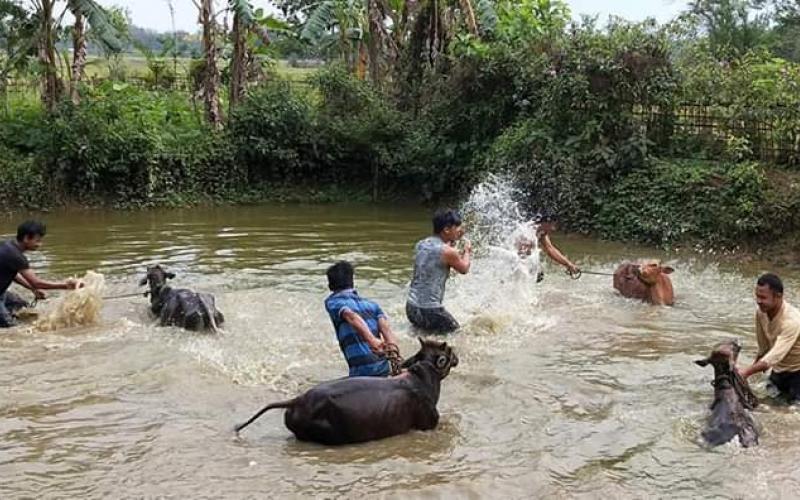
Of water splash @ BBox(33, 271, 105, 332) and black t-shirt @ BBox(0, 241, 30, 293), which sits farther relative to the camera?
water splash @ BBox(33, 271, 105, 332)

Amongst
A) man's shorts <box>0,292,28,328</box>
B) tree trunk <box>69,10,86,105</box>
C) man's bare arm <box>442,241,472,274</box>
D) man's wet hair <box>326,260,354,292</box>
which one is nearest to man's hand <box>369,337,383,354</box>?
man's wet hair <box>326,260,354,292</box>

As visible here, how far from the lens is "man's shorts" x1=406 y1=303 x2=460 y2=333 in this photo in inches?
392

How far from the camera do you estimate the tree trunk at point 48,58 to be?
22266mm

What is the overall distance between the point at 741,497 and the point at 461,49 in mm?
17721

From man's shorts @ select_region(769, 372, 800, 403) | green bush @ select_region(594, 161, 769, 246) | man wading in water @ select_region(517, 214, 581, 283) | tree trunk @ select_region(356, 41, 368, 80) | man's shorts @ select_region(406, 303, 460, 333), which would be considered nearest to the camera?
man's shorts @ select_region(769, 372, 800, 403)

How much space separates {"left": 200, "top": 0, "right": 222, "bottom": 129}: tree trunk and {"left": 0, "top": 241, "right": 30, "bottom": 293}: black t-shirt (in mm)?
14305

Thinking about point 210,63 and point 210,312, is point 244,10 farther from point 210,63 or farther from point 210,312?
point 210,312

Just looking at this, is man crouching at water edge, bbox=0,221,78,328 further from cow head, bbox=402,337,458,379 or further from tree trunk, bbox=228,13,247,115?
tree trunk, bbox=228,13,247,115

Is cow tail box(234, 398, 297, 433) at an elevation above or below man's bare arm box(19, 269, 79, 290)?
below

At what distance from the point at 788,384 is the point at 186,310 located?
6.39m

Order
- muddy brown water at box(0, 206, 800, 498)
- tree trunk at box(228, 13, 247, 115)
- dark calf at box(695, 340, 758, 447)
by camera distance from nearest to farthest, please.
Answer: muddy brown water at box(0, 206, 800, 498) < dark calf at box(695, 340, 758, 447) < tree trunk at box(228, 13, 247, 115)

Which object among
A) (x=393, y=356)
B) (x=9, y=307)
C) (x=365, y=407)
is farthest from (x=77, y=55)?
(x=365, y=407)

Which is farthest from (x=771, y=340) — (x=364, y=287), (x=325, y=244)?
(x=325, y=244)

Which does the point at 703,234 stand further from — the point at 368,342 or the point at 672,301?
the point at 368,342
